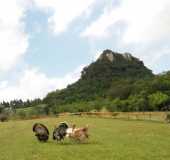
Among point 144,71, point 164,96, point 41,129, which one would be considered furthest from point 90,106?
point 41,129

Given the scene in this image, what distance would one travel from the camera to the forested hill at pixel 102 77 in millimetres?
133875

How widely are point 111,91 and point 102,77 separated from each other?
2827cm

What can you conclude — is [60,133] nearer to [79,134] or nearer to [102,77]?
[79,134]

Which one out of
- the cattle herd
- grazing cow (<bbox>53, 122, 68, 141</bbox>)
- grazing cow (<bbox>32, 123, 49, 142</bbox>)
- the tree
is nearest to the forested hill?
the tree

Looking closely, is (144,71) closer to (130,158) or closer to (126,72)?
(126,72)

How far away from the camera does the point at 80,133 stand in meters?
27.5

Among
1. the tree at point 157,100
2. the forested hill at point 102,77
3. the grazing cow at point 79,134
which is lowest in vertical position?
the grazing cow at point 79,134

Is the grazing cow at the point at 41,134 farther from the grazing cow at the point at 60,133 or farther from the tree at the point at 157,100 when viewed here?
the tree at the point at 157,100

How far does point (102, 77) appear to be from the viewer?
149m

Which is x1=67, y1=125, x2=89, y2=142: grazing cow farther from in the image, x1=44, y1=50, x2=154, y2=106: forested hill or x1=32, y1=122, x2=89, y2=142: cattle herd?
x1=44, y1=50, x2=154, y2=106: forested hill

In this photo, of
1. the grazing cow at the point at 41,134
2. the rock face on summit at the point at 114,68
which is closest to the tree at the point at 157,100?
the grazing cow at the point at 41,134

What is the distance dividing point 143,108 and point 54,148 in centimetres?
6328

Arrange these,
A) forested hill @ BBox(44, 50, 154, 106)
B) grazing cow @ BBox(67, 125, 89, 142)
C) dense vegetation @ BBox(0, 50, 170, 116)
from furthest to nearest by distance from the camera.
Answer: forested hill @ BBox(44, 50, 154, 106) < dense vegetation @ BBox(0, 50, 170, 116) < grazing cow @ BBox(67, 125, 89, 142)

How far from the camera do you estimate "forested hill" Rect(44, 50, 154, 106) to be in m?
134
